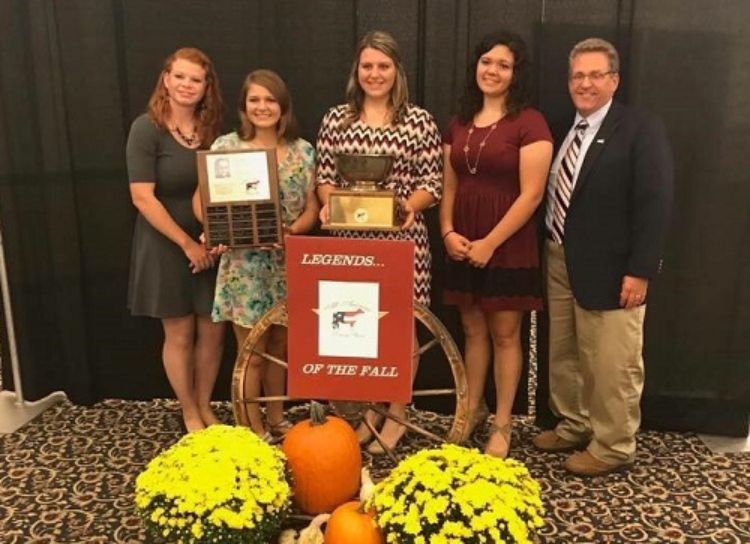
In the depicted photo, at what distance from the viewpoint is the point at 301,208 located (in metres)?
2.23

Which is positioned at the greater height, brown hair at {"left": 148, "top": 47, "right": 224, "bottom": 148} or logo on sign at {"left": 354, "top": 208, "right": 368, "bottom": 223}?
brown hair at {"left": 148, "top": 47, "right": 224, "bottom": 148}

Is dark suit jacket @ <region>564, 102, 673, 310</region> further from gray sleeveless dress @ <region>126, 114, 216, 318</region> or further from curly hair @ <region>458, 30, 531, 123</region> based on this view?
gray sleeveless dress @ <region>126, 114, 216, 318</region>

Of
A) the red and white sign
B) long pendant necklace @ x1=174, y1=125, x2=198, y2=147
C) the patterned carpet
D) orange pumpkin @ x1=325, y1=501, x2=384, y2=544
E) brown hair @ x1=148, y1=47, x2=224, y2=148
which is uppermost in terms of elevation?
brown hair @ x1=148, y1=47, x2=224, y2=148

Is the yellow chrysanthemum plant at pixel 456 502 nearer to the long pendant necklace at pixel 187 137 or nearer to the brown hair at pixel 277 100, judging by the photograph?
the brown hair at pixel 277 100

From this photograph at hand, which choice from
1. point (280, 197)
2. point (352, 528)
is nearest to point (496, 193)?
point (280, 197)

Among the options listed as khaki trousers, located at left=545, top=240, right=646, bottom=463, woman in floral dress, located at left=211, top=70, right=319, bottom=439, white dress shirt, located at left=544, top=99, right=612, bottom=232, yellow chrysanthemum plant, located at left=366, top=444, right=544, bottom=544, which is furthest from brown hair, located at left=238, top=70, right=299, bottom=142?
yellow chrysanthemum plant, located at left=366, top=444, right=544, bottom=544

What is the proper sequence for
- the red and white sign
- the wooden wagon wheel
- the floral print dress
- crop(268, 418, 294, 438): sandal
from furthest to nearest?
1. crop(268, 418, 294, 438): sandal
2. the floral print dress
3. the wooden wagon wheel
4. the red and white sign

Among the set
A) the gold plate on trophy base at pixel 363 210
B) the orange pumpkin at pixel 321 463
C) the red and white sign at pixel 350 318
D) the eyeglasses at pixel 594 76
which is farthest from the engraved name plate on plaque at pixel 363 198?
the eyeglasses at pixel 594 76

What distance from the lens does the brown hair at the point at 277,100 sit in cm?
211

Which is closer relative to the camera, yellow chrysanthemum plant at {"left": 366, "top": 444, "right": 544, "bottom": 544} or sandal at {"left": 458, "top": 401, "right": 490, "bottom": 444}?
yellow chrysanthemum plant at {"left": 366, "top": 444, "right": 544, "bottom": 544}

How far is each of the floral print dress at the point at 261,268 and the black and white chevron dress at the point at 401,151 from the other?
70 millimetres

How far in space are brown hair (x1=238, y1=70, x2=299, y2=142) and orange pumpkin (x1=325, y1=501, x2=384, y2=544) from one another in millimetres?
1132

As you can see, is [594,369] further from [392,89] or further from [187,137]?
[187,137]

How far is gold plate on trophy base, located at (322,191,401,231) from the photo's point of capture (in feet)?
6.36
